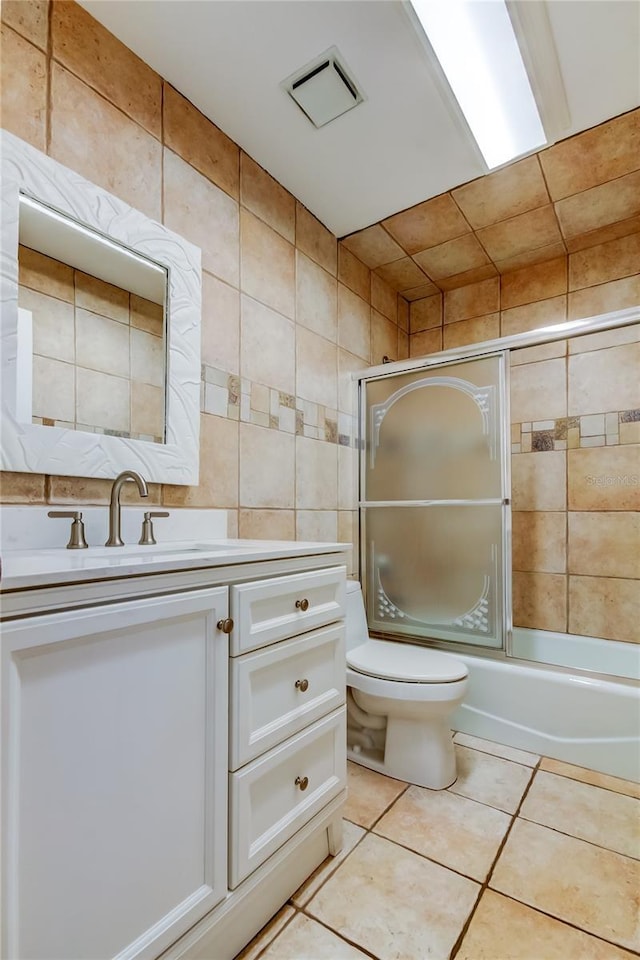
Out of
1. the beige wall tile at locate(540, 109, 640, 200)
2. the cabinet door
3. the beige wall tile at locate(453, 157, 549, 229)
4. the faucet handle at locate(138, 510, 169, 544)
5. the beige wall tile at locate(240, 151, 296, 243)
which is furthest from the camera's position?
the beige wall tile at locate(453, 157, 549, 229)

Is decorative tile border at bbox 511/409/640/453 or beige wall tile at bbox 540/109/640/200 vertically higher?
beige wall tile at bbox 540/109/640/200

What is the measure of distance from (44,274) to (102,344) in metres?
0.21

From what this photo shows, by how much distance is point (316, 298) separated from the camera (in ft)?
7.39

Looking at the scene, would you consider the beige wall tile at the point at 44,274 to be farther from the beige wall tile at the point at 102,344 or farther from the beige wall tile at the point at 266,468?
the beige wall tile at the point at 266,468

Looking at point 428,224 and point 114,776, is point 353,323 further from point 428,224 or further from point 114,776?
point 114,776

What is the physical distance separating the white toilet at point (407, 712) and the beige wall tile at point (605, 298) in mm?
1976

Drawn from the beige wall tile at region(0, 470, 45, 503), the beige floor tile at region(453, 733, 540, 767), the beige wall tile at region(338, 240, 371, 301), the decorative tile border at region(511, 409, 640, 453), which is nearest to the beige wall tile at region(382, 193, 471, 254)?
the beige wall tile at region(338, 240, 371, 301)

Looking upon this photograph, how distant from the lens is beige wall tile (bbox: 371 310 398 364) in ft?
8.99

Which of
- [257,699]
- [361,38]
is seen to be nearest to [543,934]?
[257,699]

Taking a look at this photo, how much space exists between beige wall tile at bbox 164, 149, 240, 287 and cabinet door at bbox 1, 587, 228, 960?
128 centimetres

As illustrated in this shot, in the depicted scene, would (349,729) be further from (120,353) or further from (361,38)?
(361,38)

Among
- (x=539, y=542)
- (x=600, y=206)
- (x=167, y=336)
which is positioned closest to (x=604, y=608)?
(x=539, y=542)

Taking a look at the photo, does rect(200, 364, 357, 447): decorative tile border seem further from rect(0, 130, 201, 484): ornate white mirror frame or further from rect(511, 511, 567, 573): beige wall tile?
rect(511, 511, 567, 573): beige wall tile

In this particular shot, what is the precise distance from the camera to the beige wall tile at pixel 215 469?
1580mm
